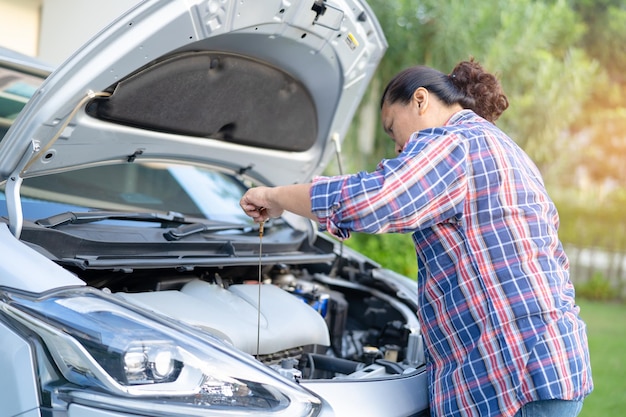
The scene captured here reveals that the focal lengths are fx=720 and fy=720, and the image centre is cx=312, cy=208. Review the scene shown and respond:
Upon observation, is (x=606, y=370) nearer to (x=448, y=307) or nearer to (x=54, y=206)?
(x=448, y=307)

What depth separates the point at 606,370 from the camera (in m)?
5.99

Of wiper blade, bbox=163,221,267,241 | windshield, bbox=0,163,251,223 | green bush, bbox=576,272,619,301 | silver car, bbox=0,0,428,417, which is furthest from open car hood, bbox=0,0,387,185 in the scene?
green bush, bbox=576,272,619,301

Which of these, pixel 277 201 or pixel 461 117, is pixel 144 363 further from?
pixel 461 117

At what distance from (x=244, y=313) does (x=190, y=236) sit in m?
0.39

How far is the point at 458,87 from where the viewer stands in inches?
87.0

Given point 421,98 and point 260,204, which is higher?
point 421,98

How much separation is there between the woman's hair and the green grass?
3.28 metres

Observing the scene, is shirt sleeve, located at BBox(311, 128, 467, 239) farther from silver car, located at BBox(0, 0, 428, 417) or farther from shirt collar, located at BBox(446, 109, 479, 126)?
silver car, located at BBox(0, 0, 428, 417)

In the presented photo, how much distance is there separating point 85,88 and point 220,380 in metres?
0.99

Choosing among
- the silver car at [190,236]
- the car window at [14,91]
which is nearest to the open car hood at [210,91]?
the silver car at [190,236]

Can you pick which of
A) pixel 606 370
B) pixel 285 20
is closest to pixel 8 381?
pixel 285 20

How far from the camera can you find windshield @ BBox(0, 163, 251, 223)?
2654mm

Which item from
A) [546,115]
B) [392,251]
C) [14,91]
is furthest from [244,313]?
[546,115]

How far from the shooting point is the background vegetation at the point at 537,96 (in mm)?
8797
